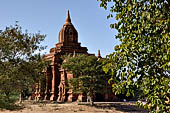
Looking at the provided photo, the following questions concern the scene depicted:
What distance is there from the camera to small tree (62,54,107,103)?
1007 inches

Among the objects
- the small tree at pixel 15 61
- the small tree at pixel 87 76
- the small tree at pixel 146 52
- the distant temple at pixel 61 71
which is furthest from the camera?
the distant temple at pixel 61 71

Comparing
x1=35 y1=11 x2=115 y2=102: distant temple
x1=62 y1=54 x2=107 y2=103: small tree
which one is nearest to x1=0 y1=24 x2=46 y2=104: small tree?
x1=62 y1=54 x2=107 y2=103: small tree

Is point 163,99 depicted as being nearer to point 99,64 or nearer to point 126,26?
point 126,26

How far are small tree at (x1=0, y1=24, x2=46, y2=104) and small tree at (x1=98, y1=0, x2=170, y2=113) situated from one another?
8.48m

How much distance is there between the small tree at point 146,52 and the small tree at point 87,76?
808 inches

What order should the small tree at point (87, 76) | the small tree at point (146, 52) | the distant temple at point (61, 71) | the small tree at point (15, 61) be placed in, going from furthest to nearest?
the distant temple at point (61, 71), the small tree at point (87, 76), the small tree at point (15, 61), the small tree at point (146, 52)

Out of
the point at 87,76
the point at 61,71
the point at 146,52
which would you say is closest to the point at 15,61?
the point at 146,52

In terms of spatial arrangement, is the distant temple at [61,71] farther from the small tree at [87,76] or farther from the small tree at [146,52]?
the small tree at [146,52]

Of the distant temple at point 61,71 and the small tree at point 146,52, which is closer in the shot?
the small tree at point 146,52

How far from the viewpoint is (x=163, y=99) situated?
434 cm

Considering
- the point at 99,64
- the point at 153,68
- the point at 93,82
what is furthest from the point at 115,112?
the point at 153,68

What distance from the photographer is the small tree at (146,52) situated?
4.32m

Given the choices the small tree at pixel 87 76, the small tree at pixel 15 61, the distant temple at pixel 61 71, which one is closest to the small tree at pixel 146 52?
the small tree at pixel 15 61

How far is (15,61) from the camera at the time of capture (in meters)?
12.5
